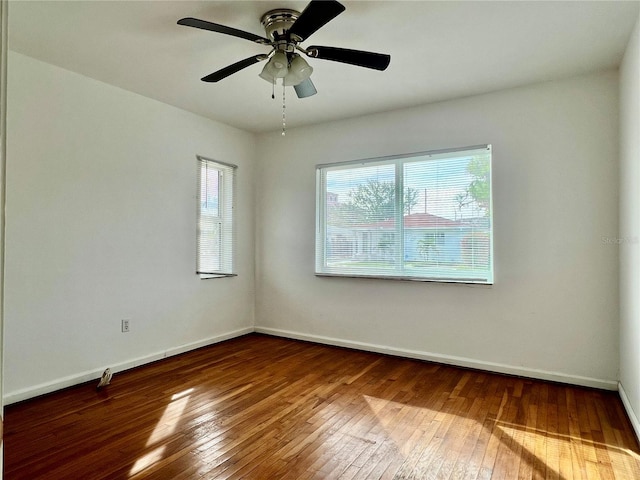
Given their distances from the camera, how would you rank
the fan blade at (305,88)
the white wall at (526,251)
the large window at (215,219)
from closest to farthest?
1. the fan blade at (305,88)
2. the white wall at (526,251)
3. the large window at (215,219)

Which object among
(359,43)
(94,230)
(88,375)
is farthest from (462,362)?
(94,230)

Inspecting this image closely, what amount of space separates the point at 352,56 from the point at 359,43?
45 cm

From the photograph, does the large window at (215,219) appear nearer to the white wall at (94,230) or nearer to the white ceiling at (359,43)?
the white wall at (94,230)

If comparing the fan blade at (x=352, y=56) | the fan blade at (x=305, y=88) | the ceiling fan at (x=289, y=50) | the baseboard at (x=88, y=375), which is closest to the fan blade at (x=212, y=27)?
the ceiling fan at (x=289, y=50)

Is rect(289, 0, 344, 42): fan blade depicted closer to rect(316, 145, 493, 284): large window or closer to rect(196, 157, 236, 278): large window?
rect(316, 145, 493, 284): large window

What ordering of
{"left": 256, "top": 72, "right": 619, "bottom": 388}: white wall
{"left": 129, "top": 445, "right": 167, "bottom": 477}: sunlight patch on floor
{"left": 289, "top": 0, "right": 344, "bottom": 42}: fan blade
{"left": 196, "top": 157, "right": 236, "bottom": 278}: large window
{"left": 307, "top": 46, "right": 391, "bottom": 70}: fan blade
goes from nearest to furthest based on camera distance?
{"left": 289, "top": 0, "right": 344, "bottom": 42}: fan blade → {"left": 129, "top": 445, "right": 167, "bottom": 477}: sunlight patch on floor → {"left": 307, "top": 46, "right": 391, "bottom": 70}: fan blade → {"left": 256, "top": 72, "right": 619, "bottom": 388}: white wall → {"left": 196, "top": 157, "right": 236, "bottom": 278}: large window

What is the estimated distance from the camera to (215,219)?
4.71m

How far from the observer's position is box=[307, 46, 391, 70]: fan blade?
2.38 m

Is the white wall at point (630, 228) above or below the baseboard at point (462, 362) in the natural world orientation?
above

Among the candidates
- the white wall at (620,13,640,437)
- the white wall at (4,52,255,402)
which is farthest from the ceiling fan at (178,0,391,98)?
the white wall at (620,13,640,437)

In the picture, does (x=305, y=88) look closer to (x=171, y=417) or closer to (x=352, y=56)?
(x=352, y=56)

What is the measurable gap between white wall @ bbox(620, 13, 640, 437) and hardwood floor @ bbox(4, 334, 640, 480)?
0.97ft

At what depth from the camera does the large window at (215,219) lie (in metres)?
4.50

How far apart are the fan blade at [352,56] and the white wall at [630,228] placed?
1.58 m
